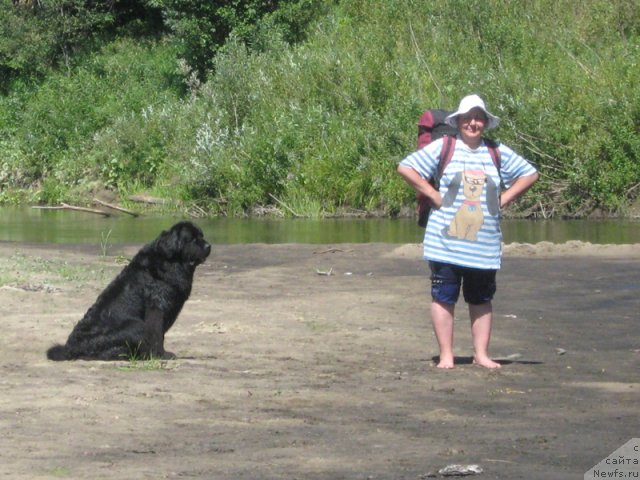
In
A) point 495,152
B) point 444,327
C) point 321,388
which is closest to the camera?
point 321,388

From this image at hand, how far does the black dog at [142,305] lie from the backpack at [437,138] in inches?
73.2

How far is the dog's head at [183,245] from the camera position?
987 cm

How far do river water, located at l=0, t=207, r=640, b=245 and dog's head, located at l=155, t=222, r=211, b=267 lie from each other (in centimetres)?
1167

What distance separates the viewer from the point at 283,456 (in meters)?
6.29

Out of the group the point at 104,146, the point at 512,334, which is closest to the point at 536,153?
the point at 104,146

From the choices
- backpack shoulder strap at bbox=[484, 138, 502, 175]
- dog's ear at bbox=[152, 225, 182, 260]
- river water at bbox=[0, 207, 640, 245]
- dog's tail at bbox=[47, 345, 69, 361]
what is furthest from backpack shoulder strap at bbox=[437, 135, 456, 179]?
river water at bbox=[0, 207, 640, 245]

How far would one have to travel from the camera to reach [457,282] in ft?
29.5

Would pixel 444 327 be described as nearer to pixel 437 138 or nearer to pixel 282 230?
pixel 437 138

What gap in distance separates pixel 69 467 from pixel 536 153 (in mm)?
22716

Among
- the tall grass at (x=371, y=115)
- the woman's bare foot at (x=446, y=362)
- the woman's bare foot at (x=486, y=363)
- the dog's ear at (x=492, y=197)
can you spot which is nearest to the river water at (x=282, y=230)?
the tall grass at (x=371, y=115)

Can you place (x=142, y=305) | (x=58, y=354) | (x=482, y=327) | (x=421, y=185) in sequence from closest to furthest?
(x=421, y=185), (x=482, y=327), (x=58, y=354), (x=142, y=305)

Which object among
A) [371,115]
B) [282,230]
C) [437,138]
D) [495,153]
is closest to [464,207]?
[495,153]

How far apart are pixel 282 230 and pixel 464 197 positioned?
673 inches

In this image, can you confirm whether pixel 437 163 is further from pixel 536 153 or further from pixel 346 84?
pixel 346 84
